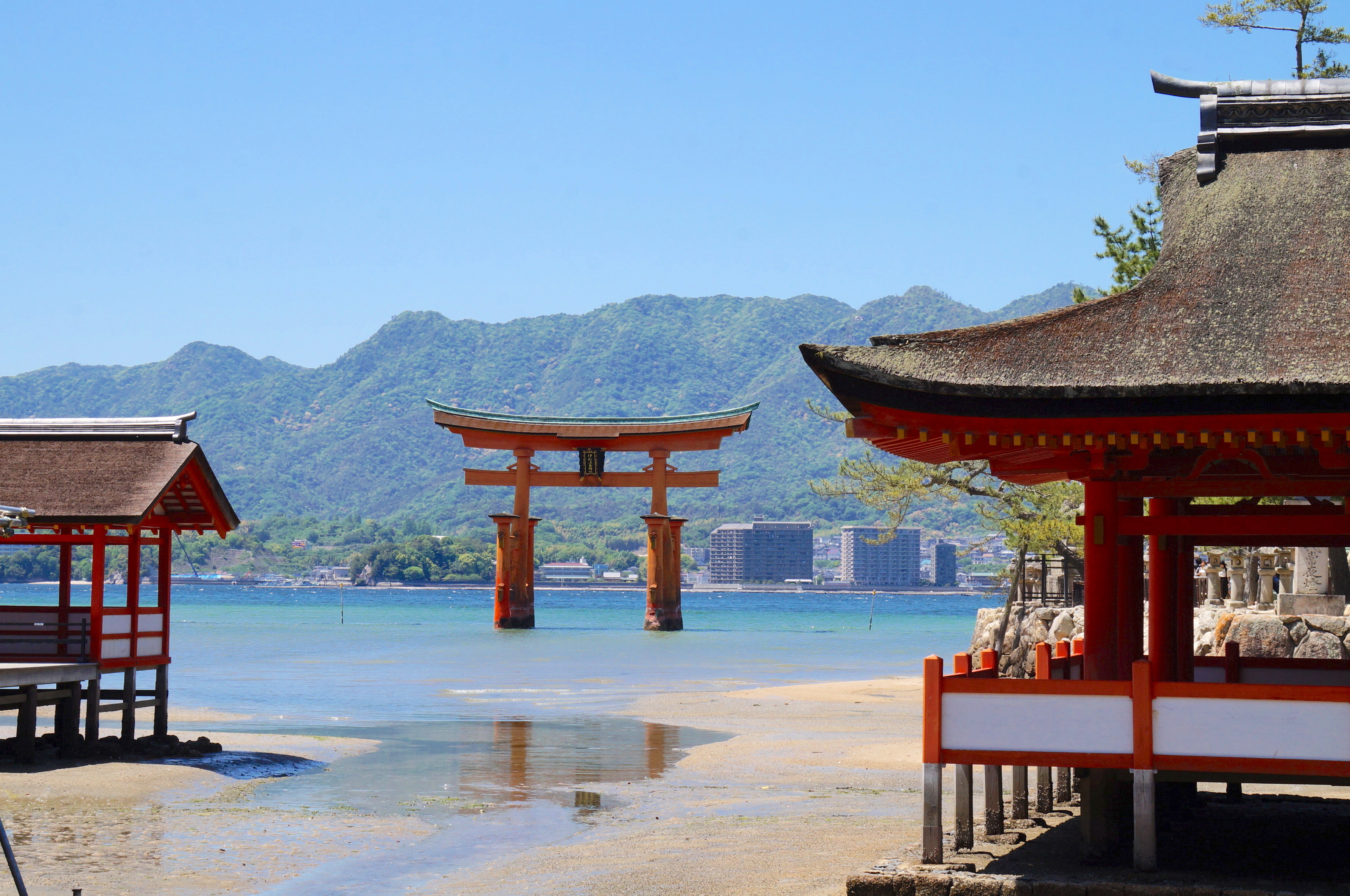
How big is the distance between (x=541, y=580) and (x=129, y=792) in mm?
158638

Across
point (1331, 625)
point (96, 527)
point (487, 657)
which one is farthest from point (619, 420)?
point (96, 527)

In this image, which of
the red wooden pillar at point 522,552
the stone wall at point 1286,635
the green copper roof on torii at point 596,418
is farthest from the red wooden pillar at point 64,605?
the red wooden pillar at point 522,552

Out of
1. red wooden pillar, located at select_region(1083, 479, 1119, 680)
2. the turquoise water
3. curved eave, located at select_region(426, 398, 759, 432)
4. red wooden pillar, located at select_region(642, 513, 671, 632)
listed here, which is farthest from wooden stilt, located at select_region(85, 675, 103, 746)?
red wooden pillar, located at select_region(642, 513, 671, 632)

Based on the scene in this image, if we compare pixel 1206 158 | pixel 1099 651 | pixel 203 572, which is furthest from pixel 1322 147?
pixel 203 572

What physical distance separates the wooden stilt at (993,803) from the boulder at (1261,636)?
9303 mm

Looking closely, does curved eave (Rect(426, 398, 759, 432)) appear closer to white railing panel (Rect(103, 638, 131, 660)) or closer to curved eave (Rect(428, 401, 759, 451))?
curved eave (Rect(428, 401, 759, 451))

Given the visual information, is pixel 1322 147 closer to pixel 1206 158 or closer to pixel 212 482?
pixel 1206 158

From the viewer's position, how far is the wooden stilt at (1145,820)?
8.55 m

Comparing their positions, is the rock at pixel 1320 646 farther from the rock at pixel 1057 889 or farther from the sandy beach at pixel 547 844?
the rock at pixel 1057 889

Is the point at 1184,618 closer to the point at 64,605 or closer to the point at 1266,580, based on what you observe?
the point at 64,605

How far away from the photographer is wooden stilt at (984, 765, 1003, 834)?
1059cm

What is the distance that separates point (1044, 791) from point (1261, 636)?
860cm

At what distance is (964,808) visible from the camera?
9664 millimetres

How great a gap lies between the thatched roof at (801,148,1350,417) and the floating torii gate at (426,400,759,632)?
36413mm
